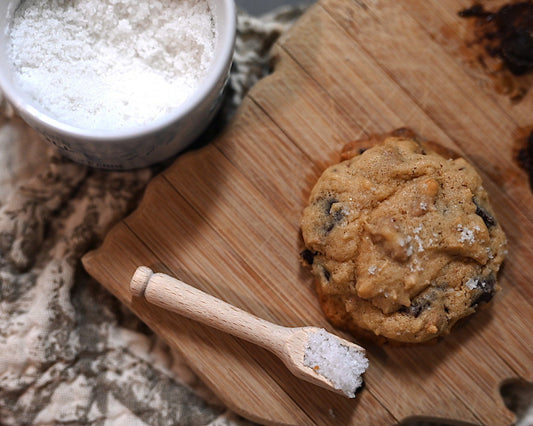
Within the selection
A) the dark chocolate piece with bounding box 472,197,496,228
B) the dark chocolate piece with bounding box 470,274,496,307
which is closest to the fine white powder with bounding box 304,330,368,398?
the dark chocolate piece with bounding box 470,274,496,307

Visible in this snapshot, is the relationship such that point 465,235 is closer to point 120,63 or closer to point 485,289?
point 485,289

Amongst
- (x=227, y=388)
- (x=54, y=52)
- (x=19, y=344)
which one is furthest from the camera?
(x=19, y=344)

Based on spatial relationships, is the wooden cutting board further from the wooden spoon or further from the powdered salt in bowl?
the powdered salt in bowl

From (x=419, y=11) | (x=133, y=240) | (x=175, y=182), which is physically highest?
(x=419, y=11)

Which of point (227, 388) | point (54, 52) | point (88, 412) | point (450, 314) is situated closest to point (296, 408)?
point (227, 388)

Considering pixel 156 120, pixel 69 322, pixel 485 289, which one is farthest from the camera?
pixel 69 322

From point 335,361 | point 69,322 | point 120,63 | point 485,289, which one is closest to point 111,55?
point 120,63

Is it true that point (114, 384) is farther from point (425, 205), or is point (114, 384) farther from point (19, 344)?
point (425, 205)
